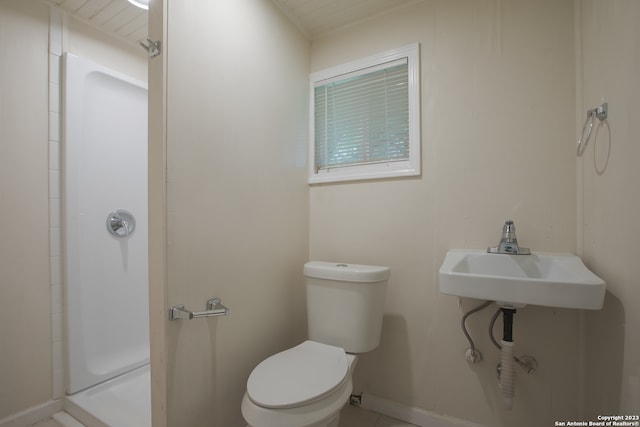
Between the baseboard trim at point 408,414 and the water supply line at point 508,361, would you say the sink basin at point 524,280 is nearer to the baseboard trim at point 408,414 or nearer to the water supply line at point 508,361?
the water supply line at point 508,361

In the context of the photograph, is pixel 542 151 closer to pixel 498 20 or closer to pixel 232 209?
pixel 498 20

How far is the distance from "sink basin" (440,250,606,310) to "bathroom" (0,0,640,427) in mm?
90

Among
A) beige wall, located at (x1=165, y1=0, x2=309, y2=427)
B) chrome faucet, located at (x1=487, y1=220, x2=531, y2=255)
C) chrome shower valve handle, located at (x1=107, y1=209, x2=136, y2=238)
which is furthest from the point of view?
chrome shower valve handle, located at (x1=107, y1=209, x2=136, y2=238)

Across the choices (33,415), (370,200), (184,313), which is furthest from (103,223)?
(370,200)

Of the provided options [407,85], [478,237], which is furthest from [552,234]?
[407,85]

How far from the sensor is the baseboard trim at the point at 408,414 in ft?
4.40

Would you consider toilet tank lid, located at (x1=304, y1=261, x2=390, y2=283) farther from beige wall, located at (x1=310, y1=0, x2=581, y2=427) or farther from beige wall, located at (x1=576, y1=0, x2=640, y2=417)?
beige wall, located at (x1=576, y1=0, x2=640, y2=417)

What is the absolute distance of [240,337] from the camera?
125 cm

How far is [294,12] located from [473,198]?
1.46m

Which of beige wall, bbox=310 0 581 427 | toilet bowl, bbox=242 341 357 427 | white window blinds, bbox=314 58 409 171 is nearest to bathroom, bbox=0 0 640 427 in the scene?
beige wall, bbox=310 0 581 427

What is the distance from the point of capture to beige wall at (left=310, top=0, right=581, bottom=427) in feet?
3.90

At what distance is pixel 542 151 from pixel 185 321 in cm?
166

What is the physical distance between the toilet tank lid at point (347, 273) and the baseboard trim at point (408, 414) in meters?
0.72

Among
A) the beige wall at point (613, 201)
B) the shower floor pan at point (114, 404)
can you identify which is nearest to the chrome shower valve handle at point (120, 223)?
the shower floor pan at point (114, 404)
